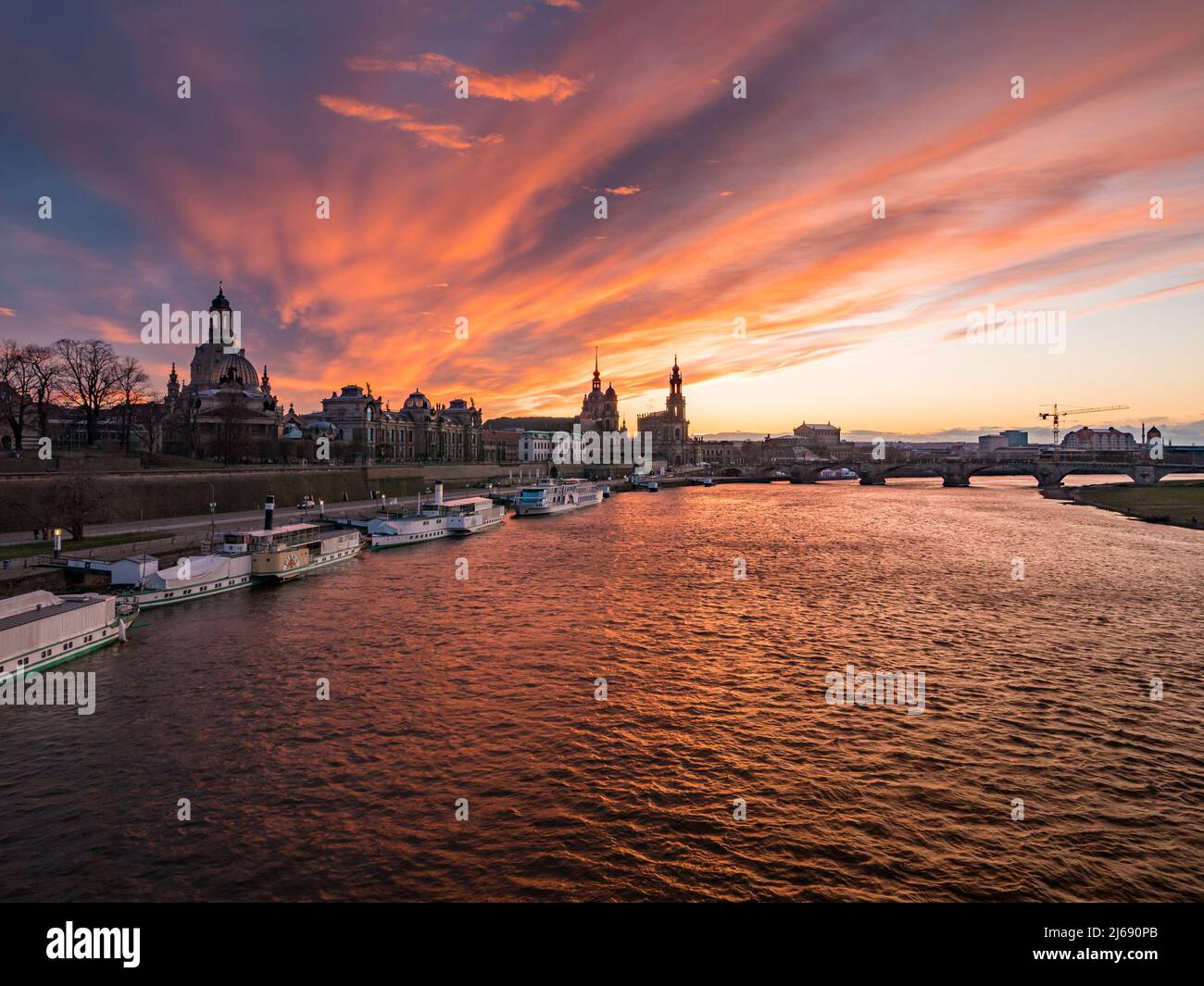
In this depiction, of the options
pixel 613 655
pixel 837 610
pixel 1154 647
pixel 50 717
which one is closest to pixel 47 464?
pixel 50 717

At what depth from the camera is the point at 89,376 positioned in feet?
227

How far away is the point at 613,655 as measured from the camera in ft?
84.1

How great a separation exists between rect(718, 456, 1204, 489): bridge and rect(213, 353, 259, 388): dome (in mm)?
144434

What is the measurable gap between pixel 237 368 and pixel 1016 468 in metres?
179

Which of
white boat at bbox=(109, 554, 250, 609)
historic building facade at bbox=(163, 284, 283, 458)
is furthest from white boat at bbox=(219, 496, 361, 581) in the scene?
historic building facade at bbox=(163, 284, 283, 458)

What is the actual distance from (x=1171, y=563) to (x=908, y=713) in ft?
132

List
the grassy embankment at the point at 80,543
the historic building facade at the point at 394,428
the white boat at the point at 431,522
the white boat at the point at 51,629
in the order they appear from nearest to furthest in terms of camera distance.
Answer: the white boat at the point at 51,629 → the grassy embankment at the point at 80,543 → the white boat at the point at 431,522 → the historic building facade at the point at 394,428

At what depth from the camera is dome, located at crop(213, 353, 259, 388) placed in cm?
13762

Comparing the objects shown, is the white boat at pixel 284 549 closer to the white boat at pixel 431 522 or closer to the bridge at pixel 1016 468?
the white boat at pixel 431 522

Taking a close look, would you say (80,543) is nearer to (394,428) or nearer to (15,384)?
(15,384)

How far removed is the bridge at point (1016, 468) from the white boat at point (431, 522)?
11706cm

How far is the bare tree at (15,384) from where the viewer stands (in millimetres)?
59656

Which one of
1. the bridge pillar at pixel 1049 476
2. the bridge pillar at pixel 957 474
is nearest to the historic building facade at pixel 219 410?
the bridge pillar at pixel 957 474
